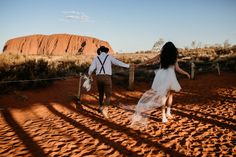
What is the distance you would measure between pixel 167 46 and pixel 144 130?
2121mm

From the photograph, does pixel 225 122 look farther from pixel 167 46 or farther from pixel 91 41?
pixel 91 41

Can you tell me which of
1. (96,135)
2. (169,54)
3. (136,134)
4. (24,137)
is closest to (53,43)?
(24,137)

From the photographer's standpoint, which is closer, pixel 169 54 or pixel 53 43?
pixel 169 54

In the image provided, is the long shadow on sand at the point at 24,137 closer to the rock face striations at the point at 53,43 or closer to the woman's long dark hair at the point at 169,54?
the woman's long dark hair at the point at 169,54

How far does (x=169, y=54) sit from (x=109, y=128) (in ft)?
7.88

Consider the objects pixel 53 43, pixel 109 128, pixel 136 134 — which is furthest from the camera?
pixel 53 43

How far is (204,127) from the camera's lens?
5.64 metres

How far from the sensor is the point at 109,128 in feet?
19.1

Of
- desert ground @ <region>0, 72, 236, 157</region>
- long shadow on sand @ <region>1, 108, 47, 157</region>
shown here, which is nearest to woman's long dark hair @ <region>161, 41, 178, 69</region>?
desert ground @ <region>0, 72, 236, 157</region>

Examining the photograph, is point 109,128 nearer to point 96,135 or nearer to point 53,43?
point 96,135

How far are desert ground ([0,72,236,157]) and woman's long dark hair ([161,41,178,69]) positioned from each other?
1656 mm

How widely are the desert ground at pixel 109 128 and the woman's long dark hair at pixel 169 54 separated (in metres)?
1.66

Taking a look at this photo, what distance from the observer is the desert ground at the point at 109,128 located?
4512mm

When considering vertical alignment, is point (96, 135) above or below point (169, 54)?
below
